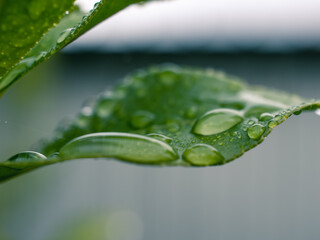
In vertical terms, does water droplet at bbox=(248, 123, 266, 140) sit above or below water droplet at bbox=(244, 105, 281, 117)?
below

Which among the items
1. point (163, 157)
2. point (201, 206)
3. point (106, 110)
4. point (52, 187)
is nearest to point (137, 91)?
point (106, 110)

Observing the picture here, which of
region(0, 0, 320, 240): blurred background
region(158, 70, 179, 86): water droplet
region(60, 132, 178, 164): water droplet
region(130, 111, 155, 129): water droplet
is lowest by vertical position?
region(60, 132, 178, 164): water droplet

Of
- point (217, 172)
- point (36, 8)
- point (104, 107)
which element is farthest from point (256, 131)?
point (217, 172)

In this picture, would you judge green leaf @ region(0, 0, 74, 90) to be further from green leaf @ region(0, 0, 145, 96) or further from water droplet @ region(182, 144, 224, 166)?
water droplet @ region(182, 144, 224, 166)

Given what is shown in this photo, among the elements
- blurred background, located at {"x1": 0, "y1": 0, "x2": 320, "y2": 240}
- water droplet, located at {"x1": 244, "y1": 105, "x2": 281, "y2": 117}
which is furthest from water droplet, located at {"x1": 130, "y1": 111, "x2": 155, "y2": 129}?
blurred background, located at {"x1": 0, "y1": 0, "x2": 320, "y2": 240}

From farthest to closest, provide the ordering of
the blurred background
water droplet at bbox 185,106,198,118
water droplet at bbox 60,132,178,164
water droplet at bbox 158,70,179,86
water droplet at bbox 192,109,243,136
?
the blurred background < water droplet at bbox 158,70,179,86 < water droplet at bbox 185,106,198,118 < water droplet at bbox 192,109,243,136 < water droplet at bbox 60,132,178,164

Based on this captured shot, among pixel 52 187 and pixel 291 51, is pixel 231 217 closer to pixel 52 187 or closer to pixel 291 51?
pixel 291 51

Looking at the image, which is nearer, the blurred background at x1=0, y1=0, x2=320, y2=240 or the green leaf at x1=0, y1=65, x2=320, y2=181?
the green leaf at x1=0, y1=65, x2=320, y2=181

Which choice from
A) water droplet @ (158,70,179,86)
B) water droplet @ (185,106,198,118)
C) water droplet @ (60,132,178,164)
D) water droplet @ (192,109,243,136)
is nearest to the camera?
water droplet @ (60,132,178,164)

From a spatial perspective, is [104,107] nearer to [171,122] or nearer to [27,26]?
[171,122]
